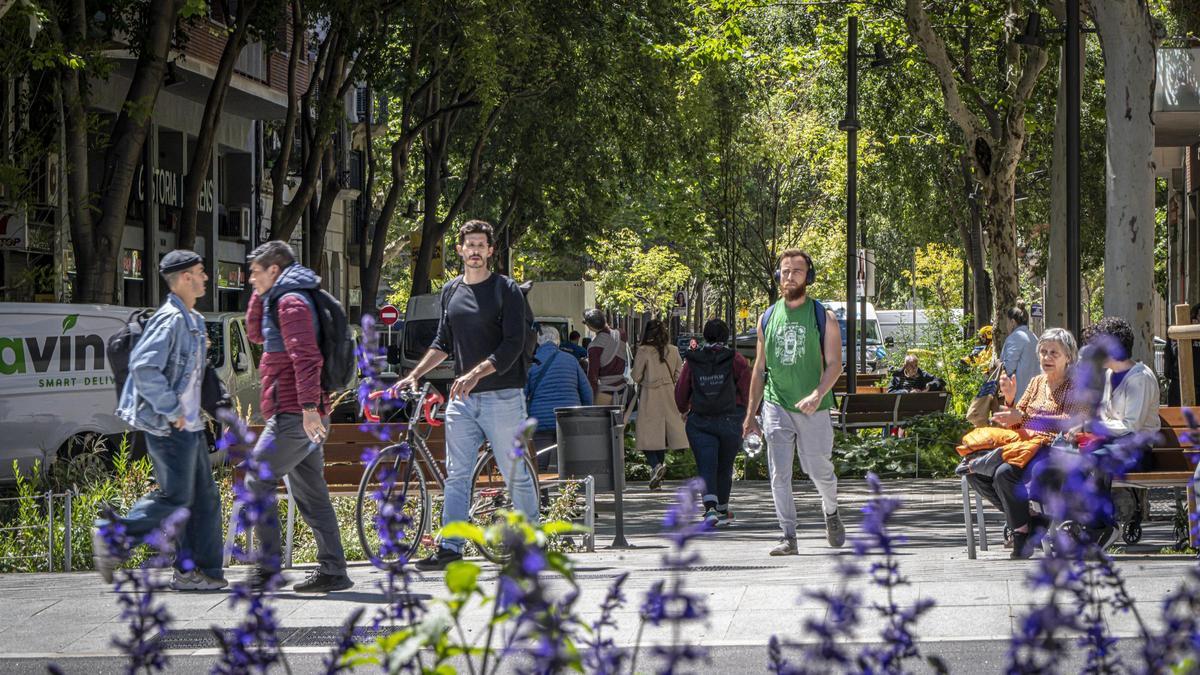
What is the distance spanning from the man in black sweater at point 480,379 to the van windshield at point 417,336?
19.7 metres

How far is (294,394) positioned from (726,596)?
2282mm

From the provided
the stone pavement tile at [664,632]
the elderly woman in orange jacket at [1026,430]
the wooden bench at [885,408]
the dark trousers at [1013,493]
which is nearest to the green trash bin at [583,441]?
the elderly woman in orange jacket at [1026,430]

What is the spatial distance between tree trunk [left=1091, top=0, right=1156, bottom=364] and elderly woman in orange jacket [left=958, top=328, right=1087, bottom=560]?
124 inches

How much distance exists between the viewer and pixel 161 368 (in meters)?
8.63

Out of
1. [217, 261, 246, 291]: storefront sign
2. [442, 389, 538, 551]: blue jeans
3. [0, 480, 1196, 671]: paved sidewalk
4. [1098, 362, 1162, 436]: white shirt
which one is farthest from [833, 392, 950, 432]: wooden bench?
[217, 261, 246, 291]: storefront sign

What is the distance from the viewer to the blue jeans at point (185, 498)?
28.6 feet

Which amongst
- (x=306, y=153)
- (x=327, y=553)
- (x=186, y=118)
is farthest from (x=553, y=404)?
(x=186, y=118)

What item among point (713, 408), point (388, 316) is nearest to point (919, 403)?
point (713, 408)

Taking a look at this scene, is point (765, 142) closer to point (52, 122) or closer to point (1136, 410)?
point (52, 122)

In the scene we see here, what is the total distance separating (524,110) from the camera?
3509 centimetres

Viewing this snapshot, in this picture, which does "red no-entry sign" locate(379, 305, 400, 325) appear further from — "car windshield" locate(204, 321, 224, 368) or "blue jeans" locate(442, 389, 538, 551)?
"blue jeans" locate(442, 389, 538, 551)

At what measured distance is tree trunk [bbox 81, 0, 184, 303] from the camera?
19.3m

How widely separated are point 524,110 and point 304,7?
34.4 feet

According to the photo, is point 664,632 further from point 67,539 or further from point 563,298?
point 563,298
